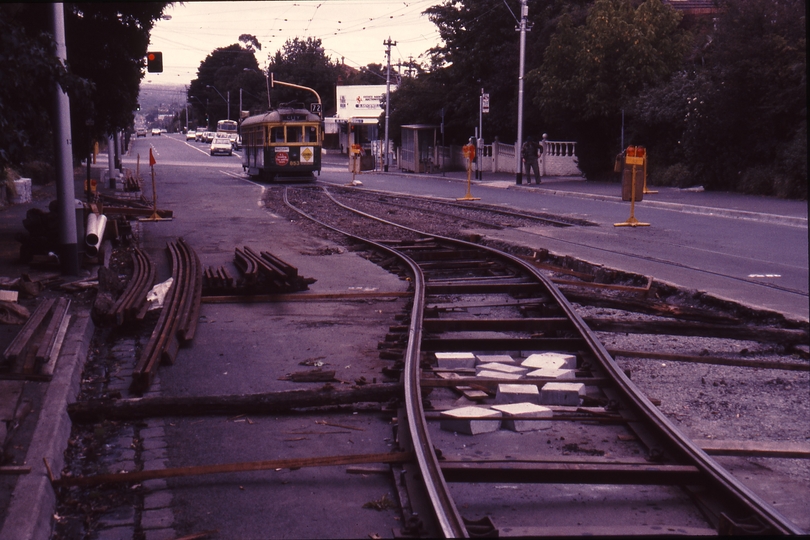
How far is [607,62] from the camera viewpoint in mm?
35875

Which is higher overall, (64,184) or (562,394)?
(64,184)

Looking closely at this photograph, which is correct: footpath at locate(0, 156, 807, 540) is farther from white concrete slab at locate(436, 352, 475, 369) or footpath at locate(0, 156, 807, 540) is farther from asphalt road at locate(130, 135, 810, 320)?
asphalt road at locate(130, 135, 810, 320)

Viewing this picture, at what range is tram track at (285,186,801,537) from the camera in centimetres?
399

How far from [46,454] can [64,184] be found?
7.19m

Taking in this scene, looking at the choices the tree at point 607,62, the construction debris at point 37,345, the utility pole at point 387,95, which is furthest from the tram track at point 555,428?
the utility pole at point 387,95

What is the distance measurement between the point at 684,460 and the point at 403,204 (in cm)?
2184

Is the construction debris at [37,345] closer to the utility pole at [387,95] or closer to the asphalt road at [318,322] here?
the asphalt road at [318,322]

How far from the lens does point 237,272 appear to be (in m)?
12.9

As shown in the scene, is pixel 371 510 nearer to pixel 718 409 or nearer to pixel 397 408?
pixel 397 408

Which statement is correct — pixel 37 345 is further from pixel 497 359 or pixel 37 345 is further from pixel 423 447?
pixel 423 447

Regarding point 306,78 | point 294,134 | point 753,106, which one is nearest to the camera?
point 753,106

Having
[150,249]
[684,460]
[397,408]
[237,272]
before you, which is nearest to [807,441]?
[684,460]

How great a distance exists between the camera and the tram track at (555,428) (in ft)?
13.1

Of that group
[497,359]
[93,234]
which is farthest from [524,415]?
[93,234]
